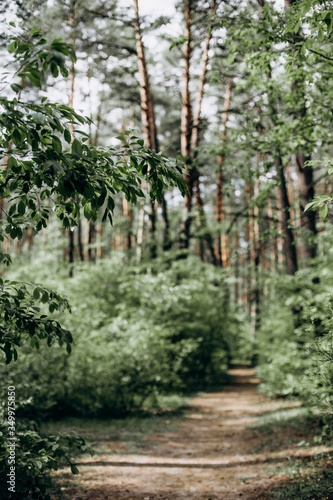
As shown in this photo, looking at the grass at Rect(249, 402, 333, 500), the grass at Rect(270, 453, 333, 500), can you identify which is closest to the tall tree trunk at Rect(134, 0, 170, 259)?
the grass at Rect(249, 402, 333, 500)

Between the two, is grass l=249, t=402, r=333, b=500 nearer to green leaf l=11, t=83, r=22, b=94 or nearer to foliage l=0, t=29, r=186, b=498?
foliage l=0, t=29, r=186, b=498

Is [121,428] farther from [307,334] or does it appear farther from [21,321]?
[21,321]

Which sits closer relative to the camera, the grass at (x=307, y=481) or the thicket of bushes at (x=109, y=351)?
the grass at (x=307, y=481)

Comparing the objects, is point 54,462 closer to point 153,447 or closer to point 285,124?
point 153,447

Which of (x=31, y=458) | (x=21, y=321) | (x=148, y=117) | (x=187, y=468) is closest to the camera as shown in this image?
(x=21, y=321)

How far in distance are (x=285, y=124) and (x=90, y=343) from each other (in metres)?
6.02

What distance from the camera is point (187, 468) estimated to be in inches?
238

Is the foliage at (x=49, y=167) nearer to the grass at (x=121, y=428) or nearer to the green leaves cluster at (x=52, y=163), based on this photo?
the green leaves cluster at (x=52, y=163)

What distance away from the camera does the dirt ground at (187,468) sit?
16.2ft

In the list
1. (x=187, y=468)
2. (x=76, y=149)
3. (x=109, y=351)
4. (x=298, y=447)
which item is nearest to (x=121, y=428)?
(x=109, y=351)

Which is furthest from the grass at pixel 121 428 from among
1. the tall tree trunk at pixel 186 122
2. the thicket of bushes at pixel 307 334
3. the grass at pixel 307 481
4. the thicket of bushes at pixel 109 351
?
the tall tree trunk at pixel 186 122

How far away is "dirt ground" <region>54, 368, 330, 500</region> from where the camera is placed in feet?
16.2

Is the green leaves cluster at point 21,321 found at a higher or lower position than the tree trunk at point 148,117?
lower

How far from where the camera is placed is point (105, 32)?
559 inches
